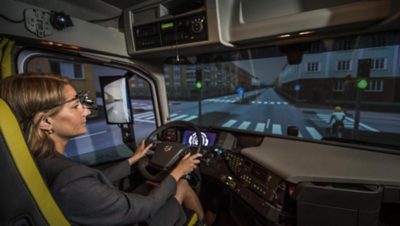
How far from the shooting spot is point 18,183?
0.59m

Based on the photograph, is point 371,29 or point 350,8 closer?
point 350,8

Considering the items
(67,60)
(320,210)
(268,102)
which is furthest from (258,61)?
(67,60)

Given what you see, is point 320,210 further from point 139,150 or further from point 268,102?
point 139,150

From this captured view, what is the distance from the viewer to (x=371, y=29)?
3.66 feet

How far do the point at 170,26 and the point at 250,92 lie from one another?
35.8 inches

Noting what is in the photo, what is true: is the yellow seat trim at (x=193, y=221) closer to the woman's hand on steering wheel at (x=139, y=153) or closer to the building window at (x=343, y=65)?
the woman's hand on steering wheel at (x=139, y=153)

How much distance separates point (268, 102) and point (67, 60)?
1.76 metres

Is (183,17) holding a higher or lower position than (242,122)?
higher

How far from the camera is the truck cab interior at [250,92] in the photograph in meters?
0.88

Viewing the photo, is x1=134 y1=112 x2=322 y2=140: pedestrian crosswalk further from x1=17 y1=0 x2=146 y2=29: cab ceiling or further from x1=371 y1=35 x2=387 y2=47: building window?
x1=17 y1=0 x2=146 y2=29: cab ceiling

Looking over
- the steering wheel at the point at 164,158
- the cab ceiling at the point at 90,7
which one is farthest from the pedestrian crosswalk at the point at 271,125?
the cab ceiling at the point at 90,7

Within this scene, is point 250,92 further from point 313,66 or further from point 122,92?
point 122,92

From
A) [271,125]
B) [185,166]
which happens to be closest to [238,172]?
[185,166]

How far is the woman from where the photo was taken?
70 centimetres
